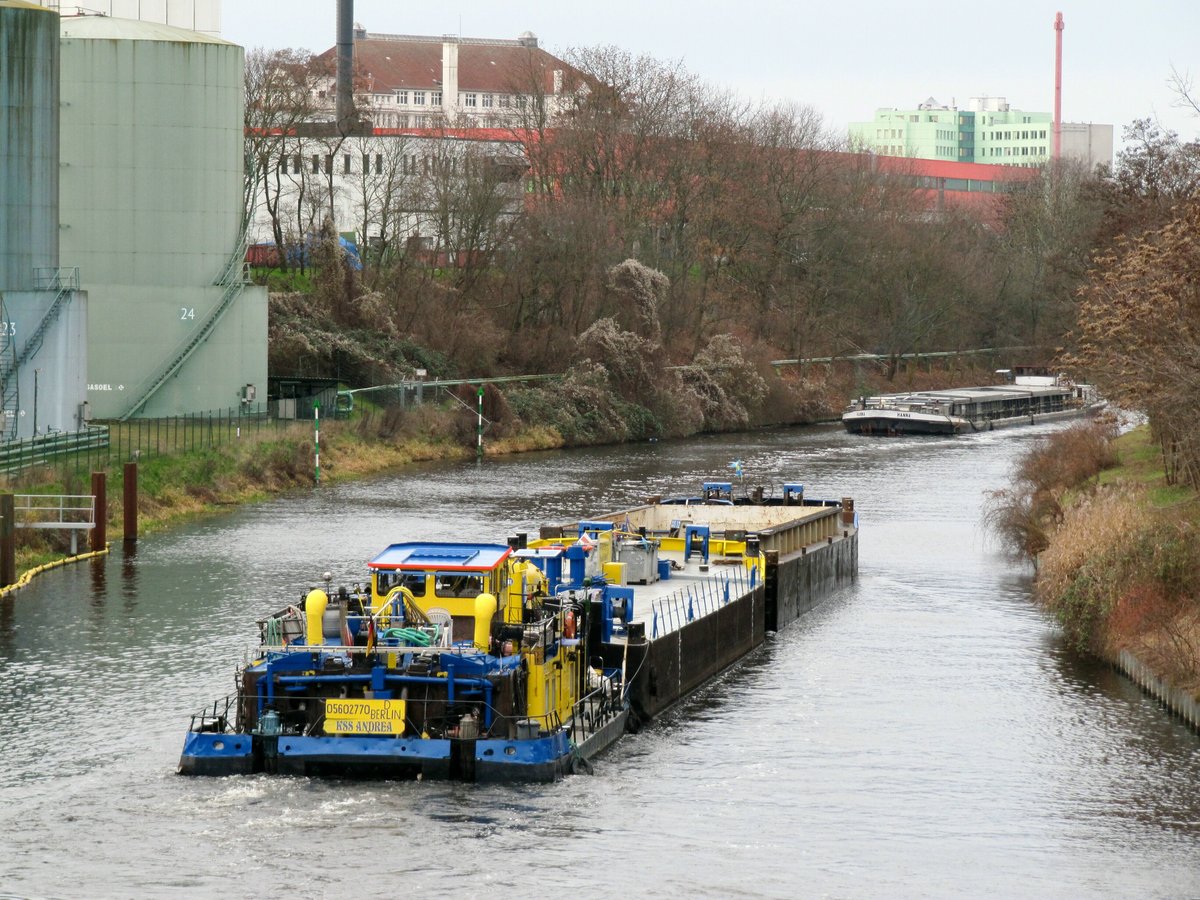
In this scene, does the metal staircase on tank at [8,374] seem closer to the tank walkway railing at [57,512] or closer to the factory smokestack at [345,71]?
the tank walkway railing at [57,512]

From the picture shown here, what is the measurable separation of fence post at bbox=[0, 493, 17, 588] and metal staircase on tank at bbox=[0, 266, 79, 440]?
15.5 m

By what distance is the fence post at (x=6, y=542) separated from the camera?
4331 cm

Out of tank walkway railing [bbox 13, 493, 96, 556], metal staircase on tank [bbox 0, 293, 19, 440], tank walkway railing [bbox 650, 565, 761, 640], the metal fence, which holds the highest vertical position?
metal staircase on tank [bbox 0, 293, 19, 440]

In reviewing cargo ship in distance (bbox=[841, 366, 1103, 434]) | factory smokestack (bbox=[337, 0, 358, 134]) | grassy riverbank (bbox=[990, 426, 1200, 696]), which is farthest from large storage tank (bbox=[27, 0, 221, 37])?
grassy riverbank (bbox=[990, 426, 1200, 696])

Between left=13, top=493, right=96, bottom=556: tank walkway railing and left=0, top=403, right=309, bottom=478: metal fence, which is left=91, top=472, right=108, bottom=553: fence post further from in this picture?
left=0, top=403, right=309, bottom=478: metal fence

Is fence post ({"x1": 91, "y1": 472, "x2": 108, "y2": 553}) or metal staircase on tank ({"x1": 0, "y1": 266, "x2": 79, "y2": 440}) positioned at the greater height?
metal staircase on tank ({"x1": 0, "y1": 266, "x2": 79, "y2": 440})

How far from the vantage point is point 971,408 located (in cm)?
10800

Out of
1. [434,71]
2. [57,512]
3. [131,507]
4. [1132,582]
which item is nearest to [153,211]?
[131,507]

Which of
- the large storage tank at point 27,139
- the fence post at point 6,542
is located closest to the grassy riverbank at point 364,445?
the fence post at point 6,542

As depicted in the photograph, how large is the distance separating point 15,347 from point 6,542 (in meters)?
19.2

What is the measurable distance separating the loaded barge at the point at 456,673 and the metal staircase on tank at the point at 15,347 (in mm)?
29955

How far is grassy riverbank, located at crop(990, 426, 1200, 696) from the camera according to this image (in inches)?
1356

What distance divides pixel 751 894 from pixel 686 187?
295 feet

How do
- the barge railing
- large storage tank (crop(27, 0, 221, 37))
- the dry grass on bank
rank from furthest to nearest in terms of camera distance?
large storage tank (crop(27, 0, 221, 37)), the dry grass on bank, the barge railing
